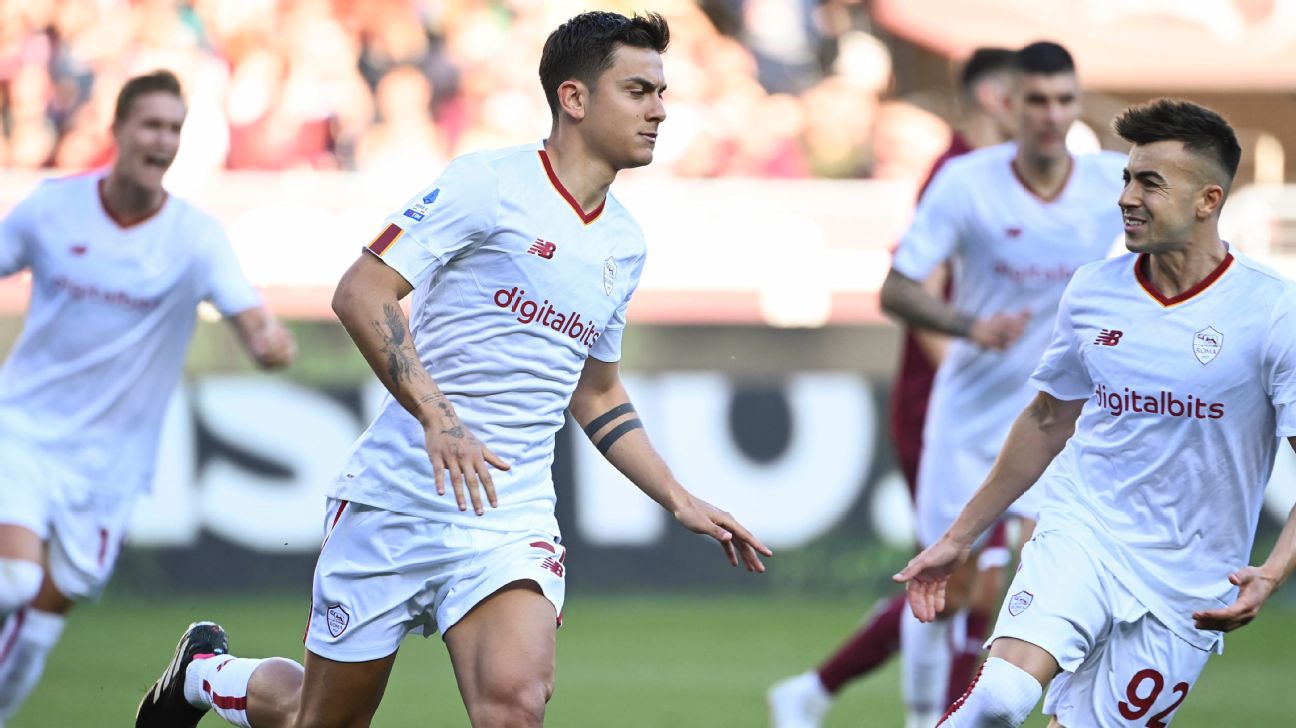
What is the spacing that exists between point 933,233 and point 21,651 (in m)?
3.71

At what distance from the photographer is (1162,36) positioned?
17.0 m

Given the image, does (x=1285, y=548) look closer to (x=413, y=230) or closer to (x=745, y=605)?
(x=413, y=230)

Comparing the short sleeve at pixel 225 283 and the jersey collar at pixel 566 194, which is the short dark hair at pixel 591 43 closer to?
the jersey collar at pixel 566 194

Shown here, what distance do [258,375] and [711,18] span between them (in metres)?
5.37

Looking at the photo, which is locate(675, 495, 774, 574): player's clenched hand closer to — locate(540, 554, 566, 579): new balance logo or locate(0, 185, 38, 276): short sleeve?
locate(540, 554, 566, 579): new balance logo

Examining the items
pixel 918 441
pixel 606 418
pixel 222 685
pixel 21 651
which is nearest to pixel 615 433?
pixel 606 418

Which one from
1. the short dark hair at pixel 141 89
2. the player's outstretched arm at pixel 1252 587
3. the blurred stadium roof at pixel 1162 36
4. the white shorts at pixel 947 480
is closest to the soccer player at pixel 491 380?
the player's outstretched arm at pixel 1252 587

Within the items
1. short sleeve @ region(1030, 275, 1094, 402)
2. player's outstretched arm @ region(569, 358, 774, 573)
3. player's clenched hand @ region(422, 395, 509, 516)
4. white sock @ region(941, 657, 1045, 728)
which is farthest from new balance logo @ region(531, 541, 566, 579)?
short sleeve @ region(1030, 275, 1094, 402)

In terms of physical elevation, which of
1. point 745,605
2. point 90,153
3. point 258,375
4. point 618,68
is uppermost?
point 618,68

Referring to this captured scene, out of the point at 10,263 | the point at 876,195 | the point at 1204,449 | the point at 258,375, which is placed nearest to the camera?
the point at 1204,449

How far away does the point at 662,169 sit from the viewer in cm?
1377

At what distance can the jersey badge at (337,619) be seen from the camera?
487 cm

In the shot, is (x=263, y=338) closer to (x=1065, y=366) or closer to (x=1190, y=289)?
(x=1065, y=366)

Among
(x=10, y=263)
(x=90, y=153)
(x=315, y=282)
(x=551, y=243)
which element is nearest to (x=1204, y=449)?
(x=551, y=243)
